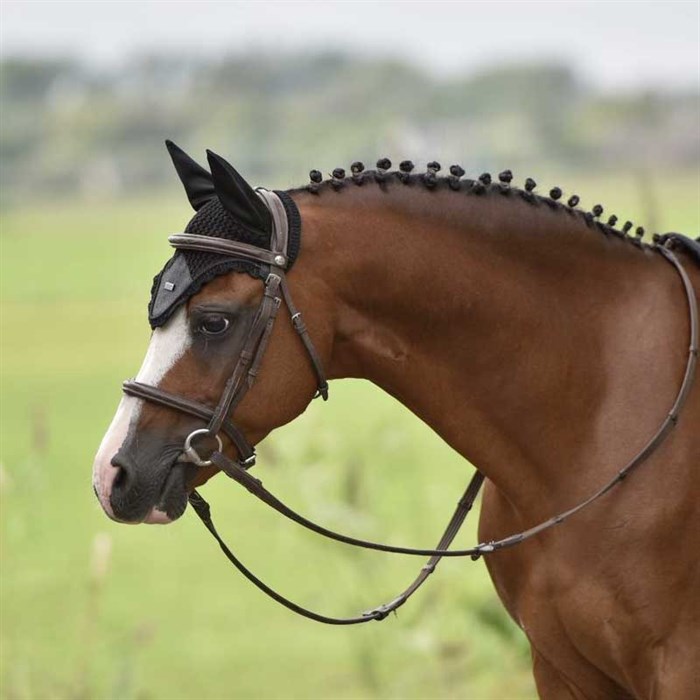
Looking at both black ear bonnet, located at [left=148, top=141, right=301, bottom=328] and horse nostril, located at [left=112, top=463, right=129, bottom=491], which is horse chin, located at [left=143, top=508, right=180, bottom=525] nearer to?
horse nostril, located at [left=112, top=463, right=129, bottom=491]

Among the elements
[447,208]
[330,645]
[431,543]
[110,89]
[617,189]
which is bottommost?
[330,645]

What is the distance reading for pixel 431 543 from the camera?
8.14 m

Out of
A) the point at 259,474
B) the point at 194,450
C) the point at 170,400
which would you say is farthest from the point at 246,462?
the point at 259,474

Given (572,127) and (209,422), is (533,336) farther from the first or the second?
(572,127)

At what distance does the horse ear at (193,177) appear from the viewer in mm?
3348

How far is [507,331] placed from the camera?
3.42 m

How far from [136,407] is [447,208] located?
85cm

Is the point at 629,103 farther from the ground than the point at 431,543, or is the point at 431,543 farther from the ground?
the point at 629,103

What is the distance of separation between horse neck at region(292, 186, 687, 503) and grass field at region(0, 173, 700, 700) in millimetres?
1524

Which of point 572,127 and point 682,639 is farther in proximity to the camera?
point 572,127

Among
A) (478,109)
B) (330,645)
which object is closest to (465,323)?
(330,645)

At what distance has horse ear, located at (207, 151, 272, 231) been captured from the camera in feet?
10.4

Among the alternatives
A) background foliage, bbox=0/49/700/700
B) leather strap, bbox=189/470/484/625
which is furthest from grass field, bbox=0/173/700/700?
leather strap, bbox=189/470/484/625

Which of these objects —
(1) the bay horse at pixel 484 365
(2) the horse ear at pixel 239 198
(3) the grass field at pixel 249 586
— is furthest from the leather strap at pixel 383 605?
(3) the grass field at pixel 249 586
